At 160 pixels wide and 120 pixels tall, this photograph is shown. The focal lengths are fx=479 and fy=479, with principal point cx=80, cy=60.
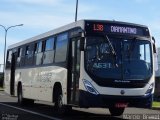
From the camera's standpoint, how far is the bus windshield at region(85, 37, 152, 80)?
15.4 meters

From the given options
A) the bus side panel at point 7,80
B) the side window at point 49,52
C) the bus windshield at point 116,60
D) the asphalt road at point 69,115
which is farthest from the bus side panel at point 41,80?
the bus windshield at point 116,60

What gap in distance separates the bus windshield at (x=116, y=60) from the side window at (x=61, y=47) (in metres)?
2.29

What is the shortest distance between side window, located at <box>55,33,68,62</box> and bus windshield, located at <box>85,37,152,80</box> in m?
2.29

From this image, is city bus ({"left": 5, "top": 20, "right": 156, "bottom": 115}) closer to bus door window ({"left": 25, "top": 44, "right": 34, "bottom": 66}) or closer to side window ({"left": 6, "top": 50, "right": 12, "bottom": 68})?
bus door window ({"left": 25, "top": 44, "right": 34, "bottom": 66})

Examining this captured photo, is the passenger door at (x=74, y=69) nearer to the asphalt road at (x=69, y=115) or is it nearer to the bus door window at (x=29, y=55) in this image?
the asphalt road at (x=69, y=115)

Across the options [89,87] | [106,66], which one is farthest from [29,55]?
[106,66]

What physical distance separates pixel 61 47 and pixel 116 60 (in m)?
3.46

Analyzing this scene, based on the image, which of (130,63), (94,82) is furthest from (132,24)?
(94,82)

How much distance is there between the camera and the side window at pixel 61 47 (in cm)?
1781

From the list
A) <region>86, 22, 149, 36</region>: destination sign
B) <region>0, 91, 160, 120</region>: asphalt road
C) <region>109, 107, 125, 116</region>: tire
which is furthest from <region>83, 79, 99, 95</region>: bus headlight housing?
<region>109, 107, 125, 116</region>: tire

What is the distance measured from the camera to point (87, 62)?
15562mm

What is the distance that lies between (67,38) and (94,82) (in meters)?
3.00

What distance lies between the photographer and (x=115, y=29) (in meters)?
15.9

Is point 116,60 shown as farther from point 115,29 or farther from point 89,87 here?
point 89,87
